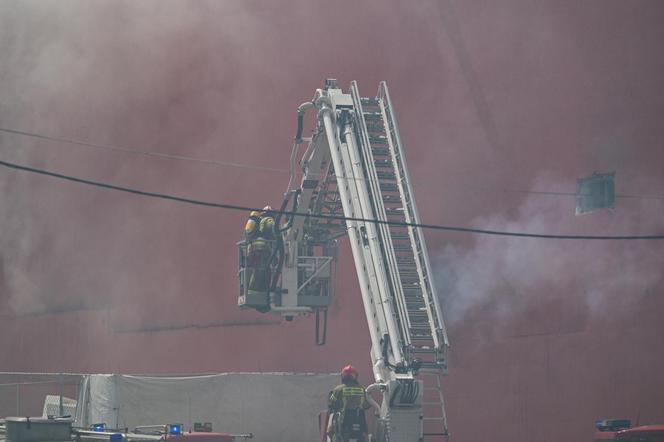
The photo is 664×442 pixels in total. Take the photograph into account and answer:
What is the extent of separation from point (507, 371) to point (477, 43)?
→ 18.7 feet

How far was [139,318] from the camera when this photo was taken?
28.7 meters

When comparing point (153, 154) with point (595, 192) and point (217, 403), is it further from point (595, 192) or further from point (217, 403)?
point (595, 192)

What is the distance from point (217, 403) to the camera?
20.4 metres

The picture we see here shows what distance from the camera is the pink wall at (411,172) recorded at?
54.5 feet

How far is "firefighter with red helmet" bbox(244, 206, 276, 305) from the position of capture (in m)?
18.5

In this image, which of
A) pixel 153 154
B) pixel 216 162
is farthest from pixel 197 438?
pixel 153 154

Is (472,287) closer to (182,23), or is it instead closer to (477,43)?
(477,43)

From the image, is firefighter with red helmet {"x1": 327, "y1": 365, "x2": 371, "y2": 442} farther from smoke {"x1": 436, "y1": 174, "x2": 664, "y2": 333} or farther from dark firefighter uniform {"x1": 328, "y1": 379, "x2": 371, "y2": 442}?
smoke {"x1": 436, "y1": 174, "x2": 664, "y2": 333}

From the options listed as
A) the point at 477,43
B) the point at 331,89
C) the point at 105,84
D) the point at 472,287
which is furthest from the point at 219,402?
the point at 105,84

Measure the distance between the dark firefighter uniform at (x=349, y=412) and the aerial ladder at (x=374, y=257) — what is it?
27 centimetres

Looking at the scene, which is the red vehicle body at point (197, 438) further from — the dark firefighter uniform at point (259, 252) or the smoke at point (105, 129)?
the smoke at point (105, 129)

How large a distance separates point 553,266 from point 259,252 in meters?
4.79

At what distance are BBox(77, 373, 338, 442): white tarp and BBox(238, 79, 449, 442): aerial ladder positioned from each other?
87.2 inches

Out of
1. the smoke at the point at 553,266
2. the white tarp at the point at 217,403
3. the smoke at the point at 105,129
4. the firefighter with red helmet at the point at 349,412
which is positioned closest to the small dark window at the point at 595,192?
the smoke at the point at 553,266
